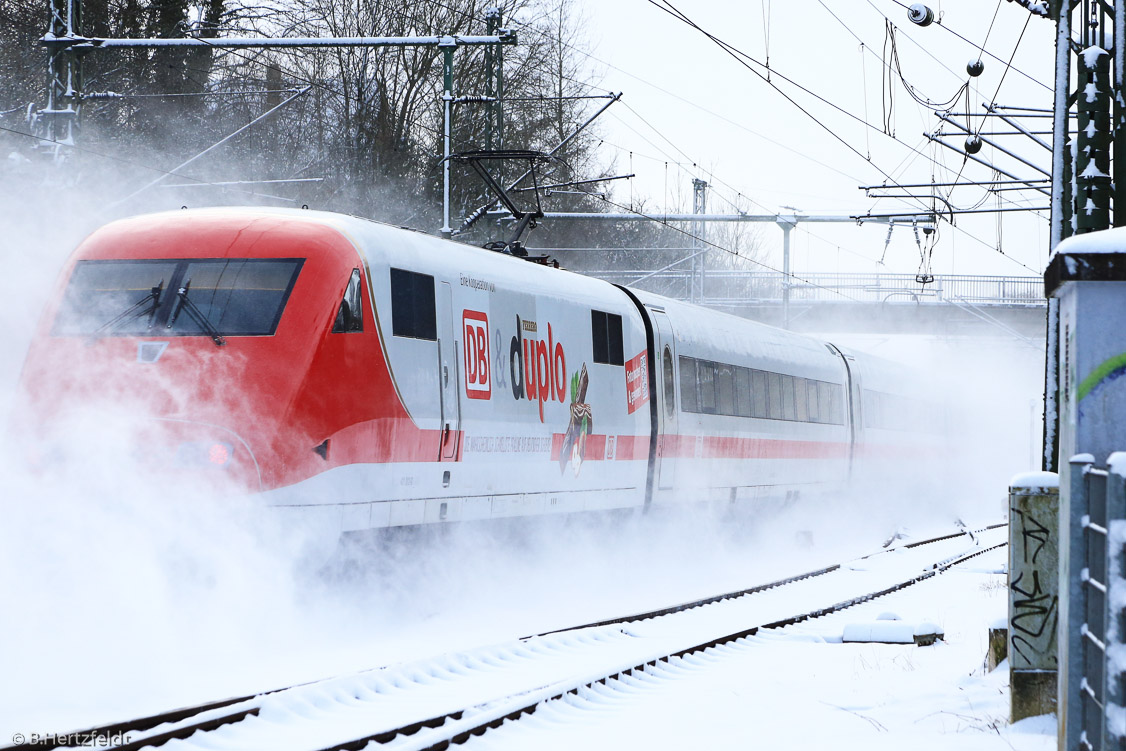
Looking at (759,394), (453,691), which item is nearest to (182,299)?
(453,691)

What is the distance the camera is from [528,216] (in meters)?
16.9

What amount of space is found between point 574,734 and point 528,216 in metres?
10.4

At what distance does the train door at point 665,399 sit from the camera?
1645cm

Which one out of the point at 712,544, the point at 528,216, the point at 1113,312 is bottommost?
the point at 712,544

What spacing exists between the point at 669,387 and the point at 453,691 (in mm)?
9163

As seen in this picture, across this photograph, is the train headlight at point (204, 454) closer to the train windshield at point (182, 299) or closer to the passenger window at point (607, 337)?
the train windshield at point (182, 299)

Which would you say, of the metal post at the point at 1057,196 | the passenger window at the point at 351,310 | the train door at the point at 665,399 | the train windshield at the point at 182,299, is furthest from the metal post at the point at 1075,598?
the train door at the point at 665,399

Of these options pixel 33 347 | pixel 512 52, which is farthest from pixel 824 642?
pixel 512 52

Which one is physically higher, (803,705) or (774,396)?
(774,396)

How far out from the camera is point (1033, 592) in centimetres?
724

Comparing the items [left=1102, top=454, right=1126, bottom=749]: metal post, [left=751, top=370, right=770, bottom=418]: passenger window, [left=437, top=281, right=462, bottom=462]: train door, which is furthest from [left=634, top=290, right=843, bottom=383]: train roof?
[left=1102, top=454, right=1126, bottom=749]: metal post

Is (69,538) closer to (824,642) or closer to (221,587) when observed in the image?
(221,587)

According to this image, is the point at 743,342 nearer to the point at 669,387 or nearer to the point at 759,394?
the point at 759,394

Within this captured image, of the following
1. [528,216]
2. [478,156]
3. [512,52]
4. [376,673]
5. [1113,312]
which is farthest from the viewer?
[512,52]
